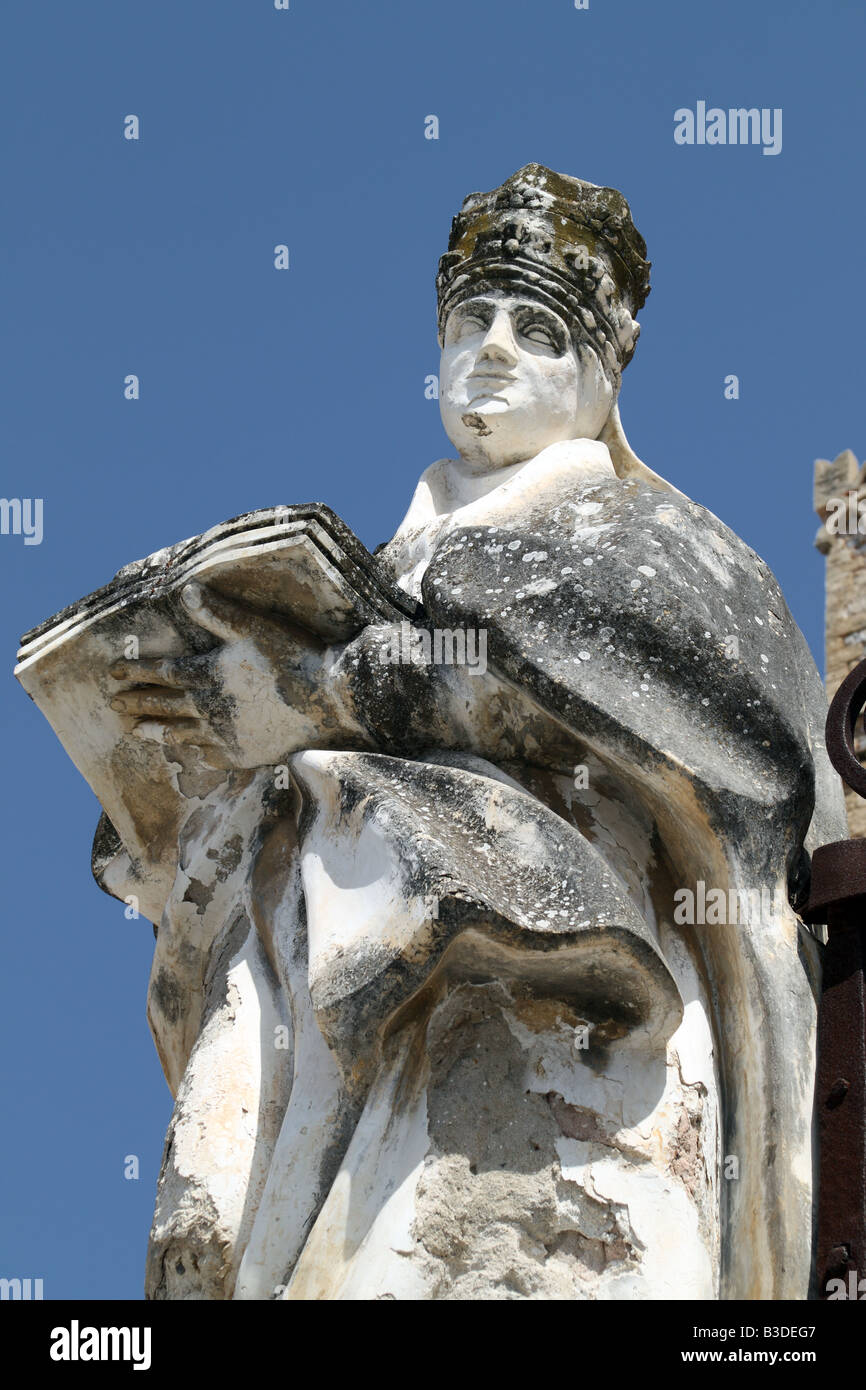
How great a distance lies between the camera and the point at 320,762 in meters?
5.62

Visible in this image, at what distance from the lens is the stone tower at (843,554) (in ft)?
124

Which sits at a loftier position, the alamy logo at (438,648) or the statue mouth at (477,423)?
the statue mouth at (477,423)

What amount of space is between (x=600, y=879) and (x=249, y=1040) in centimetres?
94

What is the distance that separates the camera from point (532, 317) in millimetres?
6211

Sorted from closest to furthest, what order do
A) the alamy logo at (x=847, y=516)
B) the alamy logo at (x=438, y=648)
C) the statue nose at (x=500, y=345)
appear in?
1. the alamy logo at (x=438, y=648)
2. the statue nose at (x=500, y=345)
3. the alamy logo at (x=847, y=516)

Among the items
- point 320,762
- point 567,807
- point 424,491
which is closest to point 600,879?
point 567,807

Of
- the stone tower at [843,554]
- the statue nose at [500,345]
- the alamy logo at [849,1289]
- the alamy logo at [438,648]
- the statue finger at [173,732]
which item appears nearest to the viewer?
the alamy logo at [849,1289]

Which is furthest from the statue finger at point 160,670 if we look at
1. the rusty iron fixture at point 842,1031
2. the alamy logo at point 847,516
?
the alamy logo at point 847,516

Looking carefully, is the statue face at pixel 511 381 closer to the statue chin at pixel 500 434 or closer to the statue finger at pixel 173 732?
the statue chin at pixel 500 434

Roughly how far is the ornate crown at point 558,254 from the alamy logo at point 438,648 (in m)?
1.06
